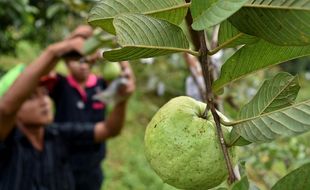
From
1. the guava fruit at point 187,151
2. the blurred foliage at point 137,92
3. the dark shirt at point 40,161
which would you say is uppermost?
the guava fruit at point 187,151

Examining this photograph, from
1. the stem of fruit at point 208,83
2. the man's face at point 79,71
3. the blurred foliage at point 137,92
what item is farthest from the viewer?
the man's face at point 79,71

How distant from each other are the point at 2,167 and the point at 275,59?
1.52 m

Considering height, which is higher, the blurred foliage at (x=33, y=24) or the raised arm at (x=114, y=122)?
the raised arm at (x=114, y=122)

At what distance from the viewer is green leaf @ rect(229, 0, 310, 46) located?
0.40m

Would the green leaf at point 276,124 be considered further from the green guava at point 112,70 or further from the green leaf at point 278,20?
the green guava at point 112,70

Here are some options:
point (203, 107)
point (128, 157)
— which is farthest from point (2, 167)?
point (128, 157)

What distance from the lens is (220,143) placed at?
0.51 metres

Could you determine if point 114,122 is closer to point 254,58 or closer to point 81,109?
point 81,109

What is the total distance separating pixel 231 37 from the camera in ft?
1.66

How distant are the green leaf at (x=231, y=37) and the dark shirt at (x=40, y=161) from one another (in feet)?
4.70

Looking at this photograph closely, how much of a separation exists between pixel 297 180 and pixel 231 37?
16cm

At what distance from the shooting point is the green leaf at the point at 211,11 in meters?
0.38

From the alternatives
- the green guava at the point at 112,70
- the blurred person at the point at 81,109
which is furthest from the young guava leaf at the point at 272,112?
the blurred person at the point at 81,109

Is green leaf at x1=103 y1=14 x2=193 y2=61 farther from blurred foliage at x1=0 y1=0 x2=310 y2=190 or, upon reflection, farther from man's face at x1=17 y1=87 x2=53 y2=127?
man's face at x1=17 y1=87 x2=53 y2=127
